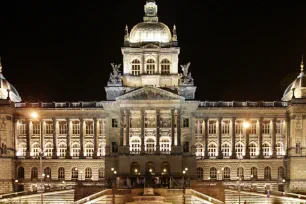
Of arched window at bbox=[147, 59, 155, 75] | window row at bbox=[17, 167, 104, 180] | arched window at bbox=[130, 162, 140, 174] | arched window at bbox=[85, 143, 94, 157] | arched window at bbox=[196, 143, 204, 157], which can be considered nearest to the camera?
arched window at bbox=[130, 162, 140, 174]

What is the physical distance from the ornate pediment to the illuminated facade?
168mm

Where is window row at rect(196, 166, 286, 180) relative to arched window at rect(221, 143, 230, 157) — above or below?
below

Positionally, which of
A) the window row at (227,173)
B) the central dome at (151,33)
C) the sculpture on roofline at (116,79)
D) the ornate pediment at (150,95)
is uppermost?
the central dome at (151,33)

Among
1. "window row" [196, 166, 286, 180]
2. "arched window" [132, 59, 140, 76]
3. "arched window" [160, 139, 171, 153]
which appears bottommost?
"window row" [196, 166, 286, 180]

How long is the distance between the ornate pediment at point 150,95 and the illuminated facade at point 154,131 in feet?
0.55

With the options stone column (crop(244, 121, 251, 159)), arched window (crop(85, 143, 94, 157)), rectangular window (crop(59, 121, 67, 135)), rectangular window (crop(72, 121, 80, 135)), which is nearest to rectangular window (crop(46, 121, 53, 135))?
rectangular window (crop(59, 121, 67, 135))

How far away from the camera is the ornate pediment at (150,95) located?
123031 mm

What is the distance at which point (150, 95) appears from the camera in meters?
123

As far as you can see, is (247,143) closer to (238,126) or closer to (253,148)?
(253,148)

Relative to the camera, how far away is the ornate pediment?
123m

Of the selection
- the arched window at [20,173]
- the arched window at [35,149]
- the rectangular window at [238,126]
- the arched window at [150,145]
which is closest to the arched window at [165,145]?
the arched window at [150,145]

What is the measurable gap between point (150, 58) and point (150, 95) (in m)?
Answer: 10.2

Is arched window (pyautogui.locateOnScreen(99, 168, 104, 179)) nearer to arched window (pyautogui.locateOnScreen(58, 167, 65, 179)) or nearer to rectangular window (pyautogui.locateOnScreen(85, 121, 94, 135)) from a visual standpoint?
arched window (pyautogui.locateOnScreen(58, 167, 65, 179))

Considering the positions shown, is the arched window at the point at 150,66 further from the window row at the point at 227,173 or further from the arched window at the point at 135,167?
the window row at the point at 227,173
